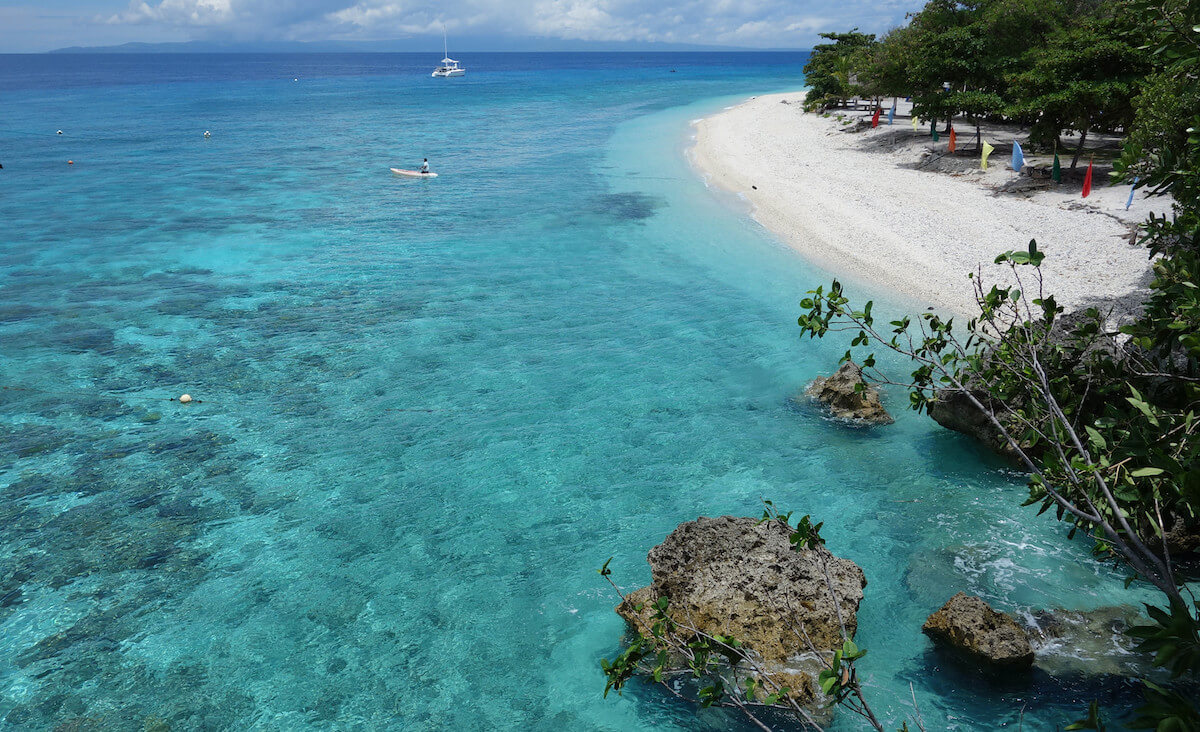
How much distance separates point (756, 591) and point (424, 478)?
6.88 m

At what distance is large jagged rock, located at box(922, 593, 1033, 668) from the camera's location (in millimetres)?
8477

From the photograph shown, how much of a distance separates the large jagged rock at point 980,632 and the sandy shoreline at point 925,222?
10.6 meters

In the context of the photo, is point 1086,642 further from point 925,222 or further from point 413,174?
point 413,174

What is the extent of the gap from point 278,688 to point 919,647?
7.88 metres

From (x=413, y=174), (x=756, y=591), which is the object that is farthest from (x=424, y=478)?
(x=413, y=174)

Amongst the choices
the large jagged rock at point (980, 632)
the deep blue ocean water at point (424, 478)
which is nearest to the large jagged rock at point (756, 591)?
the deep blue ocean water at point (424, 478)

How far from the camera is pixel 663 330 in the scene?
64.2 ft

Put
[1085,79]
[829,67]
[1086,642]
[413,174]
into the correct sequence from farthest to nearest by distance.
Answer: [829,67] → [413,174] → [1085,79] → [1086,642]

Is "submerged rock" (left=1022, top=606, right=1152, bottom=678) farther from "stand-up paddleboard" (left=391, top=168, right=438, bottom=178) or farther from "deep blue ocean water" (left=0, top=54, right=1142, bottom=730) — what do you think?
"stand-up paddleboard" (left=391, top=168, right=438, bottom=178)

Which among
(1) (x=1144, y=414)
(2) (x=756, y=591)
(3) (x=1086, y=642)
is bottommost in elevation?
(3) (x=1086, y=642)

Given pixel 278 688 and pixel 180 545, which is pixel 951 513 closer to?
pixel 278 688

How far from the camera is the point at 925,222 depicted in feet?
82.3

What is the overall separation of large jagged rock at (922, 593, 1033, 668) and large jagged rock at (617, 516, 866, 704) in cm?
109

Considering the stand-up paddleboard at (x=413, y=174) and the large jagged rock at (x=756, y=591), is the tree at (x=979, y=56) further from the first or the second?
the large jagged rock at (x=756, y=591)
